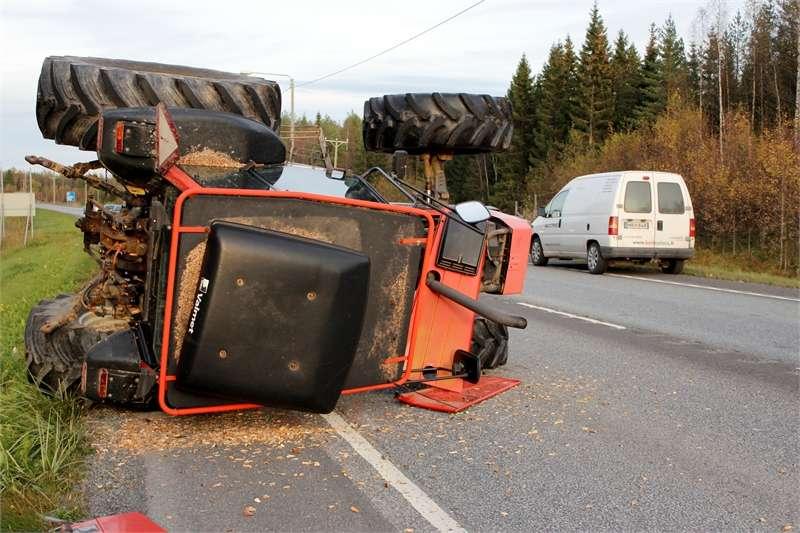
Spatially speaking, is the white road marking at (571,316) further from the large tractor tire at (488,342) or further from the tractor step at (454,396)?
the tractor step at (454,396)

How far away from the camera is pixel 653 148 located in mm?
31016

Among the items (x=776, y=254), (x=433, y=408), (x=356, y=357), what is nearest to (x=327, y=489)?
(x=356, y=357)

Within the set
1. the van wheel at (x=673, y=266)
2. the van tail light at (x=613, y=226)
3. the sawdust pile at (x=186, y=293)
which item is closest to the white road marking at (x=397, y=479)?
the sawdust pile at (x=186, y=293)

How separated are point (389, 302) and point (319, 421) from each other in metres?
0.99

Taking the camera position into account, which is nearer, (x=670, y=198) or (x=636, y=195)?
(x=636, y=195)

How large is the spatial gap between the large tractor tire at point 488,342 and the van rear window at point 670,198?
11703 mm

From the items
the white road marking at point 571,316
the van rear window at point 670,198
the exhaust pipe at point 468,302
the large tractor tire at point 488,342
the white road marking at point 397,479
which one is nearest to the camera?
the white road marking at point 397,479

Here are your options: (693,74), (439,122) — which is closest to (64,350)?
(439,122)

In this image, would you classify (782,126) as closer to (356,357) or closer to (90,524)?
(356,357)

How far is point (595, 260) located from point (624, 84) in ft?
169

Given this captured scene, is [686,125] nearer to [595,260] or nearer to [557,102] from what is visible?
[595,260]

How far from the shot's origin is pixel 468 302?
17.1 feet

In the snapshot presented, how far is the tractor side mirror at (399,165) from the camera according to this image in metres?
6.06

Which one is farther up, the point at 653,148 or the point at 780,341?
the point at 653,148
